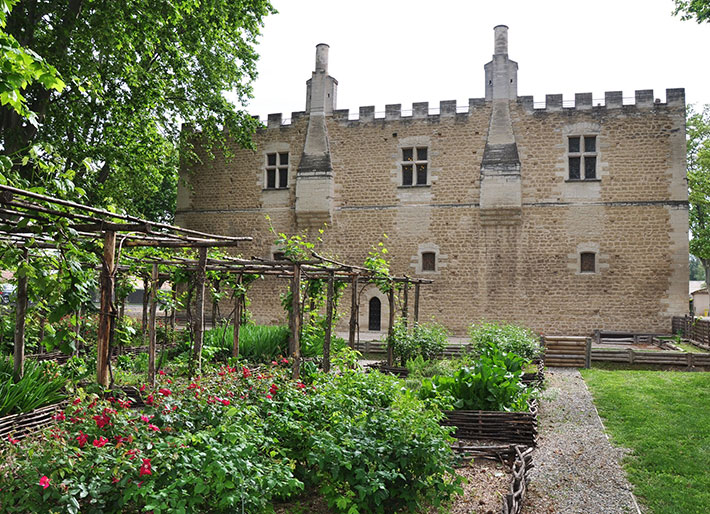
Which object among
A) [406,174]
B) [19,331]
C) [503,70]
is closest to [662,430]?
[19,331]

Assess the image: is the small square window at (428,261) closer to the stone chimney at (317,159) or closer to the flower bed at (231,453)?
the stone chimney at (317,159)

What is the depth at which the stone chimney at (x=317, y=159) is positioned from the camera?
18047 mm

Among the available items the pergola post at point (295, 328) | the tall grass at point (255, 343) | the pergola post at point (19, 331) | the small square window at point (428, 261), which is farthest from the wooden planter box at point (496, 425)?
the small square window at point (428, 261)

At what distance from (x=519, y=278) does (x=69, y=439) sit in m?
14.7

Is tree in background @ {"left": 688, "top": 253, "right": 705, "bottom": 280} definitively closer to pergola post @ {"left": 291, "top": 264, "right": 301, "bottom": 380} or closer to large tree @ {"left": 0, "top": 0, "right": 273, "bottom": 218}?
large tree @ {"left": 0, "top": 0, "right": 273, "bottom": 218}

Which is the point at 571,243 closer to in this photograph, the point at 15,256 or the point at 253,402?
the point at 253,402

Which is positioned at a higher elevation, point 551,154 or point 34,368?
point 551,154

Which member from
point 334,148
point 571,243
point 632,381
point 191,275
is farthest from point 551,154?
point 191,275

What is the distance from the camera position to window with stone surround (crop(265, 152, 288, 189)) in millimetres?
18859

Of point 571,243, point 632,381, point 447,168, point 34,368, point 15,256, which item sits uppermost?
point 447,168

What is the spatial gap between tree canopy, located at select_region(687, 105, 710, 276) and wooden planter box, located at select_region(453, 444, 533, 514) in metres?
18.9

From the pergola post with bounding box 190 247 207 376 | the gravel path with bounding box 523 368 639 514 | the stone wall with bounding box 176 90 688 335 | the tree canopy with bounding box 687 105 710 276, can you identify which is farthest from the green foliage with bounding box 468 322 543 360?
the tree canopy with bounding box 687 105 710 276

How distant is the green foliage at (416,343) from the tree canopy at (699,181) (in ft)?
49.6

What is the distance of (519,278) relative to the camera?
1648 cm
